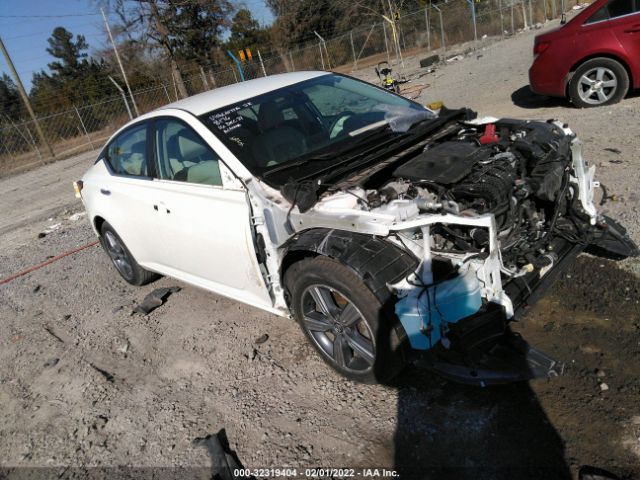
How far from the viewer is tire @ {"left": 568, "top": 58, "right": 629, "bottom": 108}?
686 cm

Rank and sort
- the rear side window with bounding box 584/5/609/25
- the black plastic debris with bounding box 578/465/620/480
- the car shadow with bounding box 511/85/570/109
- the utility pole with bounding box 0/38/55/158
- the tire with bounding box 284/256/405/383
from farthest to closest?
the utility pole with bounding box 0/38/55/158 → the car shadow with bounding box 511/85/570/109 → the rear side window with bounding box 584/5/609/25 → the tire with bounding box 284/256/405/383 → the black plastic debris with bounding box 578/465/620/480

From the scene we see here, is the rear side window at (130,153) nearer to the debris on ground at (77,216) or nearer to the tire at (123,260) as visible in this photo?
the tire at (123,260)

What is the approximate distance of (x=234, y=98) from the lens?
3.81 m

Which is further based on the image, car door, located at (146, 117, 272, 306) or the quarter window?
the quarter window

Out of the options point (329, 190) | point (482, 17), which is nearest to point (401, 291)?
point (329, 190)

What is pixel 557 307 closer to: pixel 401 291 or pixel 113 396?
pixel 401 291

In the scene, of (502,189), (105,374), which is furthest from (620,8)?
(105,374)

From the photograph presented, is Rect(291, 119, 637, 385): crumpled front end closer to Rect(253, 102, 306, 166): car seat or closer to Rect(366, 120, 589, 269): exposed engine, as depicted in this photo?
Rect(366, 120, 589, 269): exposed engine

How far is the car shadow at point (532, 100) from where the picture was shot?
26.5 feet

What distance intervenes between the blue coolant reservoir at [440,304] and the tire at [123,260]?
11.0 ft

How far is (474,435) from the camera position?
2.50m

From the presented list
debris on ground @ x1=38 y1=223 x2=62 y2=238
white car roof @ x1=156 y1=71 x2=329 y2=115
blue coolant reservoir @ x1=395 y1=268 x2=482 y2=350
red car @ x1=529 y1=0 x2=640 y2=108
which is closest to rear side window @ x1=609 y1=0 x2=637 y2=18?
red car @ x1=529 y1=0 x2=640 y2=108

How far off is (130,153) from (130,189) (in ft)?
1.24

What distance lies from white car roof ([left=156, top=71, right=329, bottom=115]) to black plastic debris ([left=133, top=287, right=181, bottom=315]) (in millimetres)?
1840
